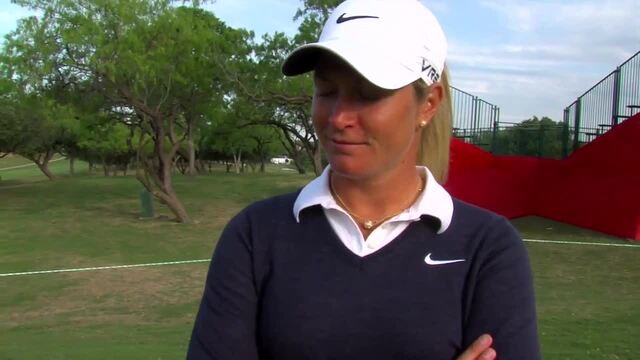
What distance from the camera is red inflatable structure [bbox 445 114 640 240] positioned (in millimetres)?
15727

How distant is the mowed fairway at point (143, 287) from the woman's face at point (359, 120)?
5185 mm

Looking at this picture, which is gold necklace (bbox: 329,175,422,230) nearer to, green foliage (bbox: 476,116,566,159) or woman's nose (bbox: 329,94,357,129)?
woman's nose (bbox: 329,94,357,129)

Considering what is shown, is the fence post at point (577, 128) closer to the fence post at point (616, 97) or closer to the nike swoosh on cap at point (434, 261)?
the fence post at point (616, 97)

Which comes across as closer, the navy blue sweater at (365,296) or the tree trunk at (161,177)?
the navy blue sweater at (365,296)

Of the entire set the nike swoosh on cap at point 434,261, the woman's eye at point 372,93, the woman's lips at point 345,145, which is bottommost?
the nike swoosh on cap at point 434,261

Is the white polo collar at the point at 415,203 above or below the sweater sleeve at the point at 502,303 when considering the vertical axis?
above

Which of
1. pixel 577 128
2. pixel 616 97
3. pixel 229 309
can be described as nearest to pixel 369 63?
pixel 229 309

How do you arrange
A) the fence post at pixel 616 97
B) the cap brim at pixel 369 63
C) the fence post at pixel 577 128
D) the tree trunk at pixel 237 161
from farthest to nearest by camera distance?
the tree trunk at pixel 237 161, the fence post at pixel 577 128, the fence post at pixel 616 97, the cap brim at pixel 369 63

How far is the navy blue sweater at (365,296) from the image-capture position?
1.43 metres

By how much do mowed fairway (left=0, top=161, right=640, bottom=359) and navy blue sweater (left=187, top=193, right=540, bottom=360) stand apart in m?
5.04

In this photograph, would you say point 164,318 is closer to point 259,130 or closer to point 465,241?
point 465,241

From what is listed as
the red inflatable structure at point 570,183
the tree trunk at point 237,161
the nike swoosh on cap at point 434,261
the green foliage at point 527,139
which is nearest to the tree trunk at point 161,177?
the red inflatable structure at point 570,183

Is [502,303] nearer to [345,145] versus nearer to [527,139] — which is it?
[345,145]

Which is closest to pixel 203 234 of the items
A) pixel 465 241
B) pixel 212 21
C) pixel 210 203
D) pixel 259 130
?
pixel 210 203
